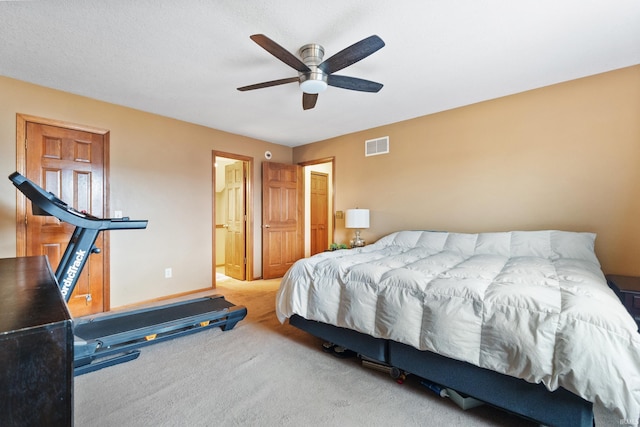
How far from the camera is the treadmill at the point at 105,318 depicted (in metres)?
1.94

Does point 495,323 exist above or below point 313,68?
below

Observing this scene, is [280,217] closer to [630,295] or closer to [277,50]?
[277,50]

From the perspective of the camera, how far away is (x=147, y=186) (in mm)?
3609

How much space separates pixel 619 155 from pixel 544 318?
90.1 inches

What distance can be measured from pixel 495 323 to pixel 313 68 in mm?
2076

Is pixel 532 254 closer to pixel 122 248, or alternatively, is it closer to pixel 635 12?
pixel 635 12

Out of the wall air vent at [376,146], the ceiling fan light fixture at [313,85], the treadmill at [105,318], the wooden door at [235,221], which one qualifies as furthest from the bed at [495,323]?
the wooden door at [235,221]

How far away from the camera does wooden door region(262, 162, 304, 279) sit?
4902 mm

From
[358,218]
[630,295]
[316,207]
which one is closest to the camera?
[630,295]

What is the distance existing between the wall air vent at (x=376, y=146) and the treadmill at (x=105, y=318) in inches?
115

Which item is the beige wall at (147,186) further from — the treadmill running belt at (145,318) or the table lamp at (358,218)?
the table lamp at (358,218)

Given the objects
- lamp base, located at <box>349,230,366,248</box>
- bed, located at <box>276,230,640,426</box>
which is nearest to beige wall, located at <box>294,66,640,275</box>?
lamp base, located at <box>349,230,366,248</box>

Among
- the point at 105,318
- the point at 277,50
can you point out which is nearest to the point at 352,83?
the point at 277,50

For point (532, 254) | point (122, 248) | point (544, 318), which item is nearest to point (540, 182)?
point (532, 254)
